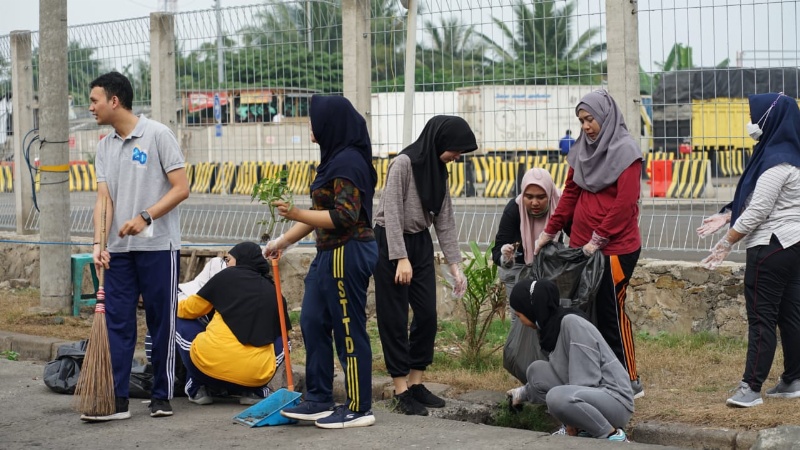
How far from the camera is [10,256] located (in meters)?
12.3

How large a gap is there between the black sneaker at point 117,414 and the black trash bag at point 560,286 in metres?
2.23

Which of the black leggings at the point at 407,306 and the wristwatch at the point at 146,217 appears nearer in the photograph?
Answer: the wristwatch at the point at 146,217

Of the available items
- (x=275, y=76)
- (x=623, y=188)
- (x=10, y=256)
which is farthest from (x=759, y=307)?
(x=10, y=256)

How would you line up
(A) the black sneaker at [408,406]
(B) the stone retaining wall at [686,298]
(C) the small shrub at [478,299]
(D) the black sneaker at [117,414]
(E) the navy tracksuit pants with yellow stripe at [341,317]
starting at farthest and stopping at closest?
(B) the stone retaining wall at [686,298]
(C) the small shrub at [478,299]
(A) the black sneaker at [408,406]
(D) the black sneaker at [117,414]
(E) the navy tracksuit pants with yellow stripe at [341,317]

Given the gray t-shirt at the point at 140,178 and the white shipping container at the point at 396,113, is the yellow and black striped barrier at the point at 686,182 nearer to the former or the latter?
the white shipping container at the point at 396,113

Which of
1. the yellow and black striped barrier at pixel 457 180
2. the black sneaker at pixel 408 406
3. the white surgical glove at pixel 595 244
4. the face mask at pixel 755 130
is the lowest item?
the black sneaker at pixel 408 406

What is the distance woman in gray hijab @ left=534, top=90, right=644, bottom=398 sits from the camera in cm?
655

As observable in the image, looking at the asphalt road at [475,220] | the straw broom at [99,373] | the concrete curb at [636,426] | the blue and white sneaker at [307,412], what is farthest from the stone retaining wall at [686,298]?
the straw broom at [99,373]

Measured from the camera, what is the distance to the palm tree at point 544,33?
852cm

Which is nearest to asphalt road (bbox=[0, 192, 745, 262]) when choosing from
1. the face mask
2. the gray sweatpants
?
the face mask

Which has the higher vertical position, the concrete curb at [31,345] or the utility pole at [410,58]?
the utility pole at [410,58]

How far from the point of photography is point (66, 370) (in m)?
7.29

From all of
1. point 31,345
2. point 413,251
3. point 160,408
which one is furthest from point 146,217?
point 31,345

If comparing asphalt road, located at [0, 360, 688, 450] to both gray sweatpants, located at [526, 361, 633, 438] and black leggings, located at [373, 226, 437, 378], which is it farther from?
black leggings, located at [373, 226, 437, 378]
